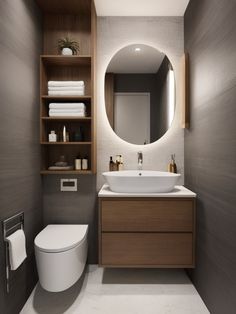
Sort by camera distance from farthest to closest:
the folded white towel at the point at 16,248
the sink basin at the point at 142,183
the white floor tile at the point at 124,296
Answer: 1. the sink basin at the point at 142,183
2. the white floor tile at the point at 124,296
3. the folded white towel at the point at 16,248

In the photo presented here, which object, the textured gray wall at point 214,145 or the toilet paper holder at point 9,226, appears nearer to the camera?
the textured gray wall at point 214,145

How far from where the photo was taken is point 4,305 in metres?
1.45

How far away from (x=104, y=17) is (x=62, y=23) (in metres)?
0.41

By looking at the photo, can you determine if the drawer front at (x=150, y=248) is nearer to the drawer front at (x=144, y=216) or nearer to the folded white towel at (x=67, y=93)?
the drawer front at (x=144, y=216)

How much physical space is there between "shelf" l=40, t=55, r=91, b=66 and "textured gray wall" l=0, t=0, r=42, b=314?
11cm

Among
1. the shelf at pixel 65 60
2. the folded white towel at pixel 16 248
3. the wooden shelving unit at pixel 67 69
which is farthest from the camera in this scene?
the wooden shelving unit at pixel 67 69

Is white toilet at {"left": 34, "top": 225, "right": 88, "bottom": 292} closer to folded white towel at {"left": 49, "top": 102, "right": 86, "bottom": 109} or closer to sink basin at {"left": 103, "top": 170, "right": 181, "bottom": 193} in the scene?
sink basin at {"left": 103, "top": 170, "right": 181, "bottom": 193}

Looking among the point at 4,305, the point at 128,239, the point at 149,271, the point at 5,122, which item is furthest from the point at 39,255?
the point at 149,271

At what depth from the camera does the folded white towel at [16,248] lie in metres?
1.46

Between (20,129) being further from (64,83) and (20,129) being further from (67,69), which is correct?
(67,69)

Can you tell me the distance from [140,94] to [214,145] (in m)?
1.04

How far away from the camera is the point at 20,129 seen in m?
1.71

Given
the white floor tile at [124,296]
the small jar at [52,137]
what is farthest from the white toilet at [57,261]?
the small jar at [52,137]

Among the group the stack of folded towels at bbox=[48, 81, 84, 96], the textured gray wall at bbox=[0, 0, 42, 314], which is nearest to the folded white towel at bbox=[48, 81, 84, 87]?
the stack of folded towels at bbox=[48, 81, 84, 96]
